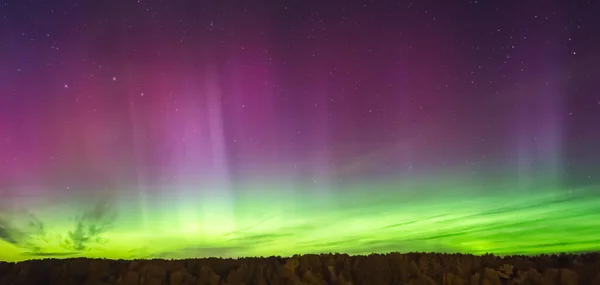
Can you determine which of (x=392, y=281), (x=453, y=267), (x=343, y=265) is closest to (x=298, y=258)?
(x=343, y=265)

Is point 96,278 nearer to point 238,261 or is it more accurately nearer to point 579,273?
point 238,261

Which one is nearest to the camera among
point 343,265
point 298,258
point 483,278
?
point 483,278

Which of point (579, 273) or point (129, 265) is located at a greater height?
point (129, 265)

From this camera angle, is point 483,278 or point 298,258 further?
point 298,258

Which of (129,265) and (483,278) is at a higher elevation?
(129,265)

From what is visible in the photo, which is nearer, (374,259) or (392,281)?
(392,281)

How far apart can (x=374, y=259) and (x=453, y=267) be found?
79cm

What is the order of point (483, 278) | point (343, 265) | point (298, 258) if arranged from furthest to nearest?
point (298, 258)
point (343, 265)
point (483, 278)

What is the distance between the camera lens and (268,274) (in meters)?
5.71

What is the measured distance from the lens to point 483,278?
219 inches

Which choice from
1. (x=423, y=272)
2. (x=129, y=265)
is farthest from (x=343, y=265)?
(x=129, y=265)

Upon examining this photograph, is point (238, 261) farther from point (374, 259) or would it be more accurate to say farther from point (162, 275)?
point (374, 259)

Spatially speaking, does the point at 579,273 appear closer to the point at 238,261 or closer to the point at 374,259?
the point at 374,259

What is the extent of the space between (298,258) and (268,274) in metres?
0.78
